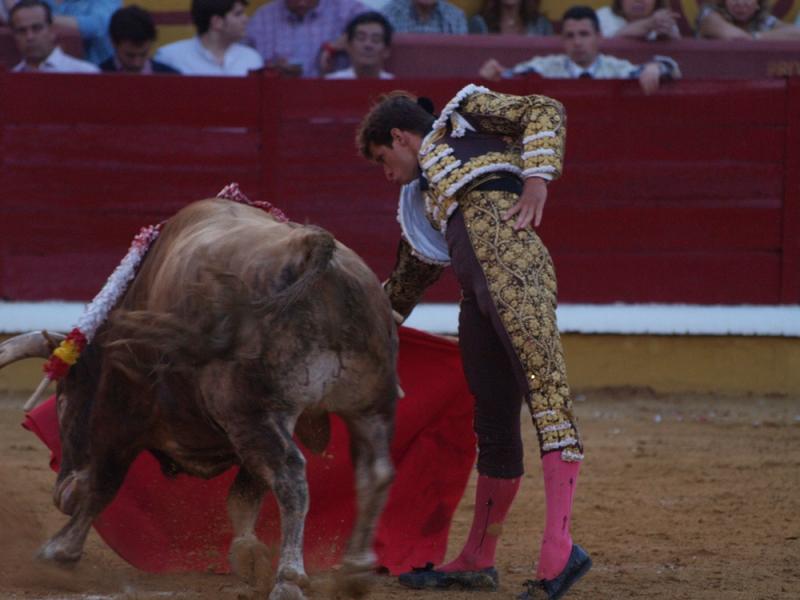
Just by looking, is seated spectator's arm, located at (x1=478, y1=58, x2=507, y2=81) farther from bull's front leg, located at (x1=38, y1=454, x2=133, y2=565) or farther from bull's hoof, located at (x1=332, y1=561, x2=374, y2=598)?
bull's hoof, located at (x1=332, y1=561, x2=374, y2=598)

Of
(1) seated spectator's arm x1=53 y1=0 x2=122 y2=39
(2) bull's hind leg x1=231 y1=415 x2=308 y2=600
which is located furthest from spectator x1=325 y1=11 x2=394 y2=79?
(2) bull's hind leg x1=231 y1=415 x2=308 y2=600

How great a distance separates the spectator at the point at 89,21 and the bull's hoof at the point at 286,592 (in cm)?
430

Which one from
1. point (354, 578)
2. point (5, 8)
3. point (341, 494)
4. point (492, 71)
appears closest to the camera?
point (354, 578)

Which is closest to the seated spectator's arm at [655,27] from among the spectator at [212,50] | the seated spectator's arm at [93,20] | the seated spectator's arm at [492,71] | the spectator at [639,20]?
the spectator at [639,20]

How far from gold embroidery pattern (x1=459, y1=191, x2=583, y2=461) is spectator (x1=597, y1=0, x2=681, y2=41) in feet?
12.4

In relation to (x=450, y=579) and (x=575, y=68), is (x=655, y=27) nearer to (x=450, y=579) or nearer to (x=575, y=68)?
(x=575, y=68)

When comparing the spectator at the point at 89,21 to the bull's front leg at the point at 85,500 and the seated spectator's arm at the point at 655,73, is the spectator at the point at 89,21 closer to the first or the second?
the seated spectator's arm at the point at 655,73

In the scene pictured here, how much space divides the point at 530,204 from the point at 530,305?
21 centimetres

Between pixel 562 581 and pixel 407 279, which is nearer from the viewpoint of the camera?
pixel 562 581

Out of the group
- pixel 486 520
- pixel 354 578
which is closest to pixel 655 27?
pixel 486 520

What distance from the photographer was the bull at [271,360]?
9.98ft

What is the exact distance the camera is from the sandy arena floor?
142 inches

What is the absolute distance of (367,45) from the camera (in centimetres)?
662

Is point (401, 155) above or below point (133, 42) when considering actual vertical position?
above
